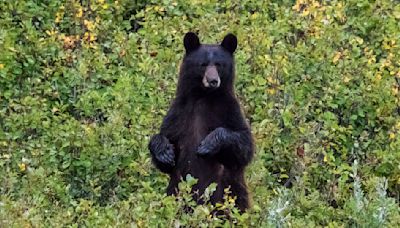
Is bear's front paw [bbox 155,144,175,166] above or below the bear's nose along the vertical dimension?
below

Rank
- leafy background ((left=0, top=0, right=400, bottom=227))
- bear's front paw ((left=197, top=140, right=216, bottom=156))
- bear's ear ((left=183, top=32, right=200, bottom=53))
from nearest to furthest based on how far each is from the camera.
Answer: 1. bear's front paw ((left=197, top=140, right=216, bottom=156))
2. bear's ear ((left=183, top=32, right=200, bottom=53))
3. leafy background ((left=0, top=0, right=400, bottom=227))

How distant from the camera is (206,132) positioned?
8500 mm

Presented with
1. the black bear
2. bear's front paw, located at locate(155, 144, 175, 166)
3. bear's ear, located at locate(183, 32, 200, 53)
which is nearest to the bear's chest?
the black bear

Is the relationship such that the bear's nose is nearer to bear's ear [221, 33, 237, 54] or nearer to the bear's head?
the bear's head

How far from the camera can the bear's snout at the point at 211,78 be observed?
833cm

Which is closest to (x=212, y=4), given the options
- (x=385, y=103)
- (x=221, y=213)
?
(x=385, y=103)

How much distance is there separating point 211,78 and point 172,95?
2.39m

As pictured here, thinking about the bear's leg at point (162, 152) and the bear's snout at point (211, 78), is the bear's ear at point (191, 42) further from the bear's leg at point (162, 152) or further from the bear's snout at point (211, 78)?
the bear's leg at point (162, 152)

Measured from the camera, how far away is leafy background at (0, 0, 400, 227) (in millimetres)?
9094

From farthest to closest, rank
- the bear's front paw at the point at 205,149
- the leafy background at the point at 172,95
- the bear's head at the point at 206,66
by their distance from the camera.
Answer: the leafy background at the point at 172,95, the bear's head at the point at 206,66, the bear's front paw at the point at 205,149

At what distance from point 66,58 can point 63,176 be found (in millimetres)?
2135

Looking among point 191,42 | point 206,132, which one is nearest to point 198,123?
point 206,132

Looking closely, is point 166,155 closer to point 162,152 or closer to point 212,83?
point 162,152

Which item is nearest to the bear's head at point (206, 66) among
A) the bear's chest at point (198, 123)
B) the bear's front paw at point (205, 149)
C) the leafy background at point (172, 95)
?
the bear's chest at point (198, 123)
